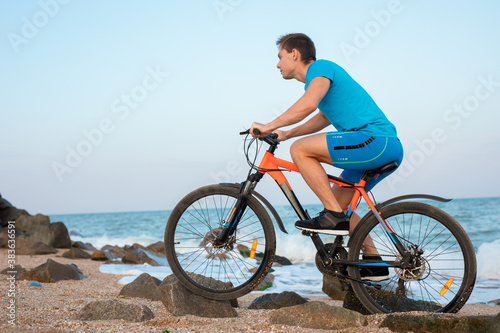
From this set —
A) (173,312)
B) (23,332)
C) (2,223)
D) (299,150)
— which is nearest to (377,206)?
(299,150)

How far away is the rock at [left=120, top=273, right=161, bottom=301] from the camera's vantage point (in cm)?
475

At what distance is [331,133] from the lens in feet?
11.4

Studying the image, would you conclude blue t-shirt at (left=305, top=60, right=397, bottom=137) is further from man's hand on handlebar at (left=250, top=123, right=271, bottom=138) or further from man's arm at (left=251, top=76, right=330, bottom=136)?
man's hand on handlebar at (left=250, top=123, right=271, bottom=138)

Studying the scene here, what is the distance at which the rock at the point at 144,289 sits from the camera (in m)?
4.75

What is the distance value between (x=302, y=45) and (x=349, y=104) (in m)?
0.63

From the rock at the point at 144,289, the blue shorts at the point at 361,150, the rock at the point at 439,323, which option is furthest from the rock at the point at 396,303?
the rock at the point at 144,289

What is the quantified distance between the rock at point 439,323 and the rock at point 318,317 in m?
0.29

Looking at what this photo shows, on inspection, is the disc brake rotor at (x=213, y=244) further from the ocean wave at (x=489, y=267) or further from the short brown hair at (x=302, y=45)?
the ocean wave at (x=489, y=267)

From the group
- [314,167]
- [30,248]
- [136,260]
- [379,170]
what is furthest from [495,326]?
[30,248]

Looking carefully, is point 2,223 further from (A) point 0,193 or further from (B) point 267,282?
(B) point 267,282

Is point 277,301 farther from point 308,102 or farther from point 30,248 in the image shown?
point 30,248

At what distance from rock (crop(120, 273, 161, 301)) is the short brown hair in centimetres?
288

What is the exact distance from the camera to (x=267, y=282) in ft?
24.2

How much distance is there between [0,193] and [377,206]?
16.8 m
